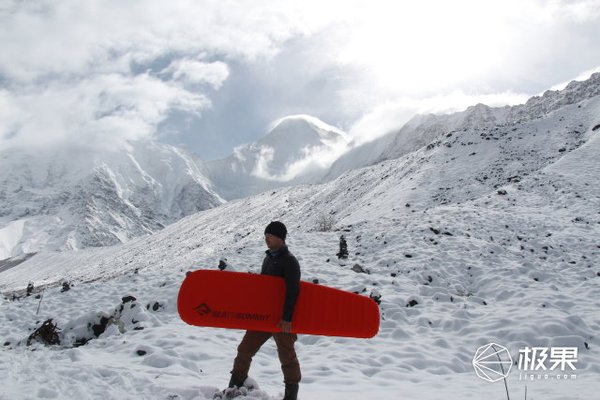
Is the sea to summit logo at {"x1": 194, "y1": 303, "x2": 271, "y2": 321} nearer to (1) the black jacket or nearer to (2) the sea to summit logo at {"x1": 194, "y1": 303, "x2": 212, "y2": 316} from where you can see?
(2) the sea to summit logo at {"x1": 194, "y1": 303, "x2": 212, "y2": 316}

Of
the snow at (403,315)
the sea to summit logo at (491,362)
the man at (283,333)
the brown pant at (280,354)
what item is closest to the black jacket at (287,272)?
the man at (283,333)

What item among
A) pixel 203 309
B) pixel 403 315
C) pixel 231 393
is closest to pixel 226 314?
pixel 203 309

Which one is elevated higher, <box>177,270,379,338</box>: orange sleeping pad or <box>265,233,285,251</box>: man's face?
<box>265,233,285,251</box>: man's face

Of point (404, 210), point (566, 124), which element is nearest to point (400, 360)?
point (404, 210)

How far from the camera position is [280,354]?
6086mm

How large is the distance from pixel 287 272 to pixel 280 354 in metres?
1.12

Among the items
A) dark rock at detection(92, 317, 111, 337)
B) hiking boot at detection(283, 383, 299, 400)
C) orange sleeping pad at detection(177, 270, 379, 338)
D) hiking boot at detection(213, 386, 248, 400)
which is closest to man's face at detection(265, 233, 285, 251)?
orange sleeping pad at detection(177, 270, 379, 338)

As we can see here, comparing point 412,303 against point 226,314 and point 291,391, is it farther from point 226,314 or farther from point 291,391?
point 226,314

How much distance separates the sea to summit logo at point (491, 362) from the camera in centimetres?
768

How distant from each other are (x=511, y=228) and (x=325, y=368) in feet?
44.7

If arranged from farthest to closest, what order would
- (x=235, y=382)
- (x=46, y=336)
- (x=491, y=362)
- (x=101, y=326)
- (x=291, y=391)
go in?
1. (x=101, y=326)
2. (x=46, y=336)
3. (x=491, y=362)
4. (x=235, y=382)
5. (x=291, y=391)

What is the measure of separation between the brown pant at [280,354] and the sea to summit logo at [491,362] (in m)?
3.47

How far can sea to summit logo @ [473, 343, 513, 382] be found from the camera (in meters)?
7.68

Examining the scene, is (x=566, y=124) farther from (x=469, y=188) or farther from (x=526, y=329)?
(x=526, y=329)
